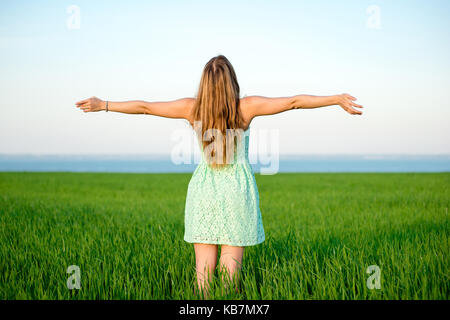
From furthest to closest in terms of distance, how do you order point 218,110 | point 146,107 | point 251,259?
1. point 251,259
2. point 146,107
3. point 218,110

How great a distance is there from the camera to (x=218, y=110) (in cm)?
294

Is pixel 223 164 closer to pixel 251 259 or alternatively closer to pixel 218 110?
pixel 218 110

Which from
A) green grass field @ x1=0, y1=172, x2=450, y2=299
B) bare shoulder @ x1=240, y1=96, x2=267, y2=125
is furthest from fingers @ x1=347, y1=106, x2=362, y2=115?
green grass field @ x1=0, y1=172, x2=450, y2=299

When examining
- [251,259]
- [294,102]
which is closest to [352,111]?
[294,102]

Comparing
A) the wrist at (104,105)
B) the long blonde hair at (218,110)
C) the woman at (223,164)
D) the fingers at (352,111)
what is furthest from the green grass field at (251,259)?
the wrist at (104,105)

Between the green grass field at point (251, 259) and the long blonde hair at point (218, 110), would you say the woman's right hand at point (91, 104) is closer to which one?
the long blonde hair at point (218, 110)

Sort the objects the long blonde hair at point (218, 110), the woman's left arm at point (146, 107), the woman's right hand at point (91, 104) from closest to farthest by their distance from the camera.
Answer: the long blonde hair at point (218, 110), the woman's left arm at point (146, 107), the woman's right hand at point (91, 104)

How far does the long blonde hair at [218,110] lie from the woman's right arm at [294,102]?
135 millimetres

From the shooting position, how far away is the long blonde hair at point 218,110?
2.93 meters

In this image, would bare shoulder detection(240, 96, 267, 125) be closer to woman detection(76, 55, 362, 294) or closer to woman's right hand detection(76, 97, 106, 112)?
woman detection(76, 55, 362, 294)

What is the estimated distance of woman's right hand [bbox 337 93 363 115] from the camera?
9.69 feet

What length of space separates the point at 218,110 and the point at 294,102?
0.65m
